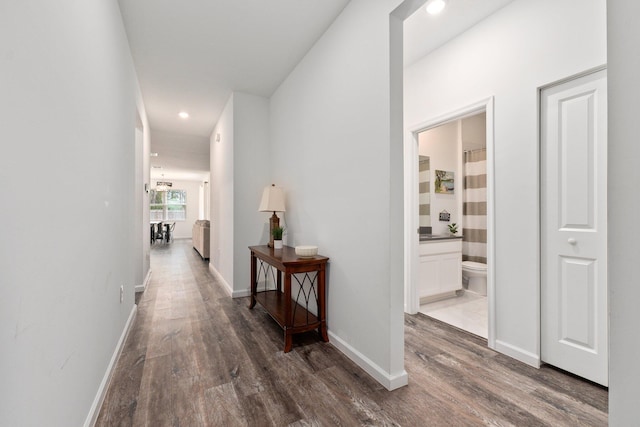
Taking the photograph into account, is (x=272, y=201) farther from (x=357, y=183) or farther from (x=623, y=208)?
(x=623, y=208)

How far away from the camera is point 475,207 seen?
3932 mm

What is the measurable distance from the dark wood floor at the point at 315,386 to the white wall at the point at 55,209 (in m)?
0.35

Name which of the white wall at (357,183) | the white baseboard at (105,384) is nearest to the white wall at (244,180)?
the white wall at (357,183)

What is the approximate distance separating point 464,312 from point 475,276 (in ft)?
2.80

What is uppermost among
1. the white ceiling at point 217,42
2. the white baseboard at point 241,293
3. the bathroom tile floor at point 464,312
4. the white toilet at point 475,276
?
the white ceiling at point 217,42

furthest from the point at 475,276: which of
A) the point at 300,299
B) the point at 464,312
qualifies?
the point at 300,299

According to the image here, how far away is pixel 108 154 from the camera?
1.81m

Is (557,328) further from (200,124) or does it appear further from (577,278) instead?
(200,124)

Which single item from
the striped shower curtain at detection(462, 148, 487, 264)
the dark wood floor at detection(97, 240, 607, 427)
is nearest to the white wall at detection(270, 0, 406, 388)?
the dark wood floor at detection(97, 240, 607, 427)

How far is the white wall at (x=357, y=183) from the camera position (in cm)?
173

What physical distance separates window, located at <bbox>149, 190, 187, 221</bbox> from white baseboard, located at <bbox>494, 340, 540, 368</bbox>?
1242 centimetres

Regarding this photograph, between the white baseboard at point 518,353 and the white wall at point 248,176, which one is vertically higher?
the white wall at point 248,176

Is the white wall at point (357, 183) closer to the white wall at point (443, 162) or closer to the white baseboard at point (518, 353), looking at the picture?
the white baseboard at point (518, 353)

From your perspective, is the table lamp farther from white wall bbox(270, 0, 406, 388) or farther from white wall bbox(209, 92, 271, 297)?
white wall bbox(209, 92, 271, 297)
